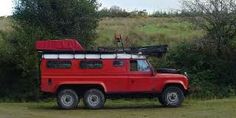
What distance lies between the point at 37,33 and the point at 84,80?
6469 mm

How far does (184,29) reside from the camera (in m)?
42.3

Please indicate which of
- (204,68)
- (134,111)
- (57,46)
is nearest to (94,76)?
(57,46)

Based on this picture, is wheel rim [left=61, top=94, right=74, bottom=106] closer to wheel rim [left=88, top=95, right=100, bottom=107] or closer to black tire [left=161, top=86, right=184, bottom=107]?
wheel rim [left=88, top=95, right=100, bottom=107]

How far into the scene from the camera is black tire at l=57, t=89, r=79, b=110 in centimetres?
2578

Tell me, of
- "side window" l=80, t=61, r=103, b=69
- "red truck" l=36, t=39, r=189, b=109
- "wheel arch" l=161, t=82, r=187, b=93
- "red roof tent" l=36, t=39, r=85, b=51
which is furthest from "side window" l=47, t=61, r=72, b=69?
"wheel arch" l=161, t=82, r=187, b=93

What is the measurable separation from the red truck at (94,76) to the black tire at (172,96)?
0.04m

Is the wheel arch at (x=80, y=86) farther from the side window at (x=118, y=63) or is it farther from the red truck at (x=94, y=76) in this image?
the side window at (x=118, y=63)

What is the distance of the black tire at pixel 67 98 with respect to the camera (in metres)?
25.8

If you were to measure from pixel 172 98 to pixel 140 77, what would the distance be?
1.60 m

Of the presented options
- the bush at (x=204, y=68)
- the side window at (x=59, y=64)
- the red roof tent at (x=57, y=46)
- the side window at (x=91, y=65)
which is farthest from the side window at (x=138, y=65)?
the bush at (x=204, y=68)

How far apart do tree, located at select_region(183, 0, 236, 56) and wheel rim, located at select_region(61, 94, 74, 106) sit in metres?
9.91

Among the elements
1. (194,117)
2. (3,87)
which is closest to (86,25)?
(3,87)

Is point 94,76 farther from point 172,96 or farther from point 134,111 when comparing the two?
point 172,96

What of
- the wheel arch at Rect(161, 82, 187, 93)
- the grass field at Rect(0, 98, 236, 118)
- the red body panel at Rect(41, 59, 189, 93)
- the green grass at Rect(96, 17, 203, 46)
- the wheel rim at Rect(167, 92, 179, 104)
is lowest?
the grass field at Rect(0, 98, 236, 118)
